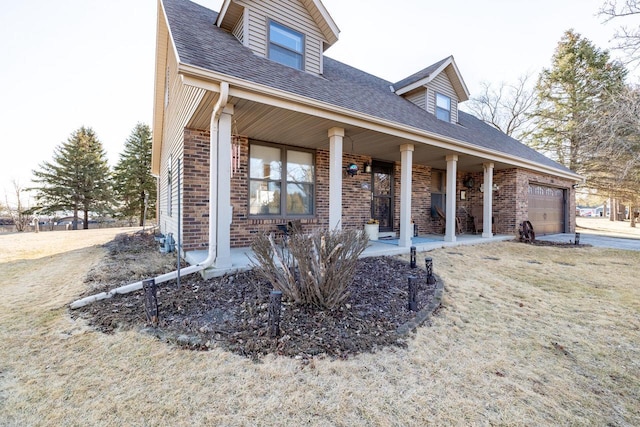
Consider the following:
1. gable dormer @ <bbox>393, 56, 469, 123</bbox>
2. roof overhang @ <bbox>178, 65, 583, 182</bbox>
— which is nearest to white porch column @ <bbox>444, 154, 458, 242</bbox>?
roof overhang @ <bbox>178, 65, 583, 182</bbox>

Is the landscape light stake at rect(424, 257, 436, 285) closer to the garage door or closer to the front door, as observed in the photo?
the front door

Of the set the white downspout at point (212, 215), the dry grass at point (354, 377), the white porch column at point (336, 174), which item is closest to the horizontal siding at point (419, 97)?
the white porch column at point (336, 174)

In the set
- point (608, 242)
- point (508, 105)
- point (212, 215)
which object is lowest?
point (608, 242)

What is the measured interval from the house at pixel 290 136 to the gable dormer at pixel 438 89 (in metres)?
0.04

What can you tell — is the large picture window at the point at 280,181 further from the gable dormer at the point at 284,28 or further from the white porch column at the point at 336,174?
the gable dormer at the point at 284,28

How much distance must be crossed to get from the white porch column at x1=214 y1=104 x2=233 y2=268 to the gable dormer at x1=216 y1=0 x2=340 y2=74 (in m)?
2.25

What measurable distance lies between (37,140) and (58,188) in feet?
25.1

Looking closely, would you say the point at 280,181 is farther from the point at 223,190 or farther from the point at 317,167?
the point at 223,190

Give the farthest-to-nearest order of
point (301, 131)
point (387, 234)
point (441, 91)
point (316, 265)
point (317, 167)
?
1. point (441, 91)
2. point (387, 234)
3. point (317, 167)
4. point (301, 131)
5. point (316, 265)

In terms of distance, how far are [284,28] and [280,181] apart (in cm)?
333

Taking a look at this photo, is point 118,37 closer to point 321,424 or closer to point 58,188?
point 321,424

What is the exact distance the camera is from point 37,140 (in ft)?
78.8

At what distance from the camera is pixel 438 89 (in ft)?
30.0

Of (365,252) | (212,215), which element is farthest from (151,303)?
(365,252)
